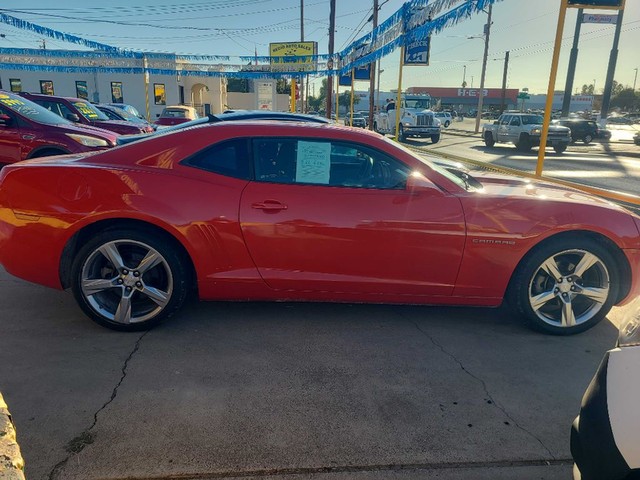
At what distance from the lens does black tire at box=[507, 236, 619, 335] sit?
11.5ft

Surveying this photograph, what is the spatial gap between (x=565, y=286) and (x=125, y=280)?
10.7 ft

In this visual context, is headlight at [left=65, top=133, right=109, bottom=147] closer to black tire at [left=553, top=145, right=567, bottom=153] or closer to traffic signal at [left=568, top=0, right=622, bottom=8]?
traffic signal at [left=568, top=0, right=622, bottom=8]

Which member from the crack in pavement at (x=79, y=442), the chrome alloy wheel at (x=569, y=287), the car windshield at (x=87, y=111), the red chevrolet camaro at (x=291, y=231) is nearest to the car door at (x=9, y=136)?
the car windshield at (x=87, y=111)

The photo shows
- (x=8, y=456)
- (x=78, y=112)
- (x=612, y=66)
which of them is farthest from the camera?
(x=612, y=66)

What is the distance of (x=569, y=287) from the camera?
3.58m

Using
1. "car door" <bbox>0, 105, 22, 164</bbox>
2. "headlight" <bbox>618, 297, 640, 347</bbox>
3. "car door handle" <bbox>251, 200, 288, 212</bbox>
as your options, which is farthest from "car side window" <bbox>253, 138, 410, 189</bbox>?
"car door" <bbox>0, 105, 22, 164</bbox>

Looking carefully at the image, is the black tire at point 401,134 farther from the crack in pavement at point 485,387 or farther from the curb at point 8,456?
the curb at point 8,456

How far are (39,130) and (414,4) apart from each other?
781cm

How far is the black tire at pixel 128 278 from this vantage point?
133 inches

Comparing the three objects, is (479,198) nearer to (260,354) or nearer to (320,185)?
(320,185)

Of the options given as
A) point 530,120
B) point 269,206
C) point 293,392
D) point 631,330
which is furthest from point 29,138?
point 530,120

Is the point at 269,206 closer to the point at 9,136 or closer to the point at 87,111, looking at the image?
the point at 9,136

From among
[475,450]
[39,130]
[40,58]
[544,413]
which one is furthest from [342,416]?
[40,58]

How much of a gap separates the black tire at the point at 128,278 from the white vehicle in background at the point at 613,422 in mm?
2668
